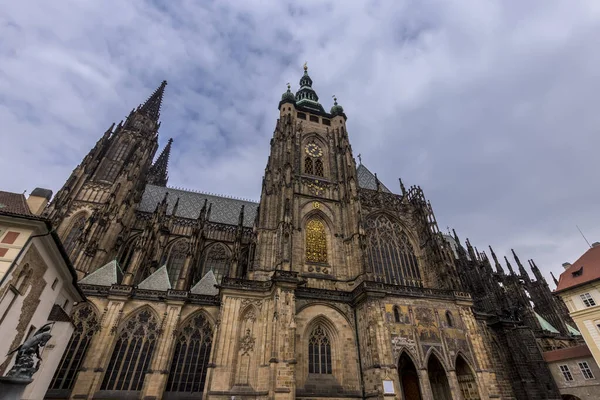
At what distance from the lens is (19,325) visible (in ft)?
37.7

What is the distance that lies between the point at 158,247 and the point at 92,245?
517 centimetres

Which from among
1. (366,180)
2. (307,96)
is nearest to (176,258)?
(366,180)

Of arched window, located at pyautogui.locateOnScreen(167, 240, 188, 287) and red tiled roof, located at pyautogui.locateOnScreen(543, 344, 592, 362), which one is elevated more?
arched window, located at pyautogui.locateOnScreen(167, 240, 188, 287)

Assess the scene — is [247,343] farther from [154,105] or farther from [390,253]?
[154,105]

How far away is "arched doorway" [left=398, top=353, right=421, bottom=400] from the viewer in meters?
19.2

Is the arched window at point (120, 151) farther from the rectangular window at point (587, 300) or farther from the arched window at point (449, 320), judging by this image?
the rectangular window at point (587, 300)

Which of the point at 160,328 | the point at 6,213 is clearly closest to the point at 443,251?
the point at 160,328

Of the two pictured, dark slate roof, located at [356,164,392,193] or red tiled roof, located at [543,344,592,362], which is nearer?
red tiled roof, located at [543,344,592,362]

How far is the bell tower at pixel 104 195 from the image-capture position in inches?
1019

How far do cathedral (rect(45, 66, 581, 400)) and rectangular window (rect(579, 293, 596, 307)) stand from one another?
5699 millimetres

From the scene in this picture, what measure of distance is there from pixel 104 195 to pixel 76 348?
60.1 feet

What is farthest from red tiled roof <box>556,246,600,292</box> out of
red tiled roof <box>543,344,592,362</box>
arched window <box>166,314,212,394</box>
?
arched window <box>166,314,212,394</box>

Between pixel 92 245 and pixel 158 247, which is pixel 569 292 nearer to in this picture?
pixel 158 247

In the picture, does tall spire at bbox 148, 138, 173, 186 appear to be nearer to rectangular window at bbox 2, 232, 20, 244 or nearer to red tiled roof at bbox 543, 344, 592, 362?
rectangular window at bbox 2, 232, 20, 244
